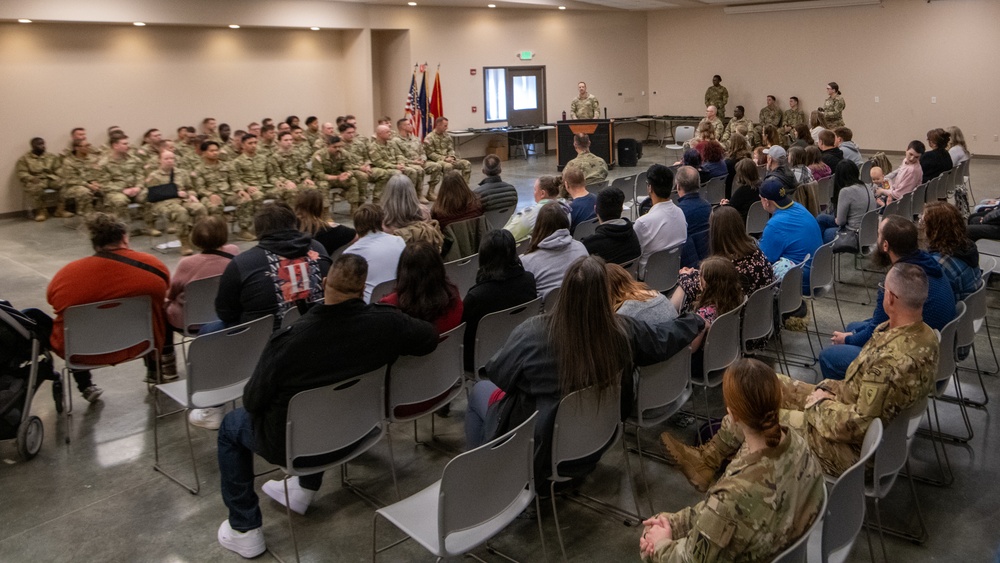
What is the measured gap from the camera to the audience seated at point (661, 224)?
595 cm

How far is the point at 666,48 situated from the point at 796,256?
1563 cm

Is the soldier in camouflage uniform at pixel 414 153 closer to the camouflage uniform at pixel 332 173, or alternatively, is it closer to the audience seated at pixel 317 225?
the camouflage uniform at pixel 332 173

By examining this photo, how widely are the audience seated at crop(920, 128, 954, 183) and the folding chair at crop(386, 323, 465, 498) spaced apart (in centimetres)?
662

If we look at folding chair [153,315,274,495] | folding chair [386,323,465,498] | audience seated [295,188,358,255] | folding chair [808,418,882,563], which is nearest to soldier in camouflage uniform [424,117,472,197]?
audience seated [295,188,358,255]

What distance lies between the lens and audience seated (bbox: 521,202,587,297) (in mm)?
4879

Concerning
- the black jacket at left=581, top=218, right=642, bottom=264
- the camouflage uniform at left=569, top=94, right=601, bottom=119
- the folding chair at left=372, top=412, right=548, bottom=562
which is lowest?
the folding chair at left=372, top=412, right=548, bottom=562

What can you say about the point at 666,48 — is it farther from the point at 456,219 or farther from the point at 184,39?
the point at 456,219

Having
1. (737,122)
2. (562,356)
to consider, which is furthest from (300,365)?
(737,122)

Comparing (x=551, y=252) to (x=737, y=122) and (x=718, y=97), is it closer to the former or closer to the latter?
(x=737, y=122)

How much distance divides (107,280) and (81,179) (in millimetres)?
7441

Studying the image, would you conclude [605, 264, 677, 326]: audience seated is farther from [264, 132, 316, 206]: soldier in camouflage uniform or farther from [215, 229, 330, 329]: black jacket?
[264, 132, 316, 206]: soldier in camouflage uniform

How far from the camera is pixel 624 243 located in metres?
5.48

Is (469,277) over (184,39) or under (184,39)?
under

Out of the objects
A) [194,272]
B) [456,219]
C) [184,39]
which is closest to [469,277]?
[456,219]
